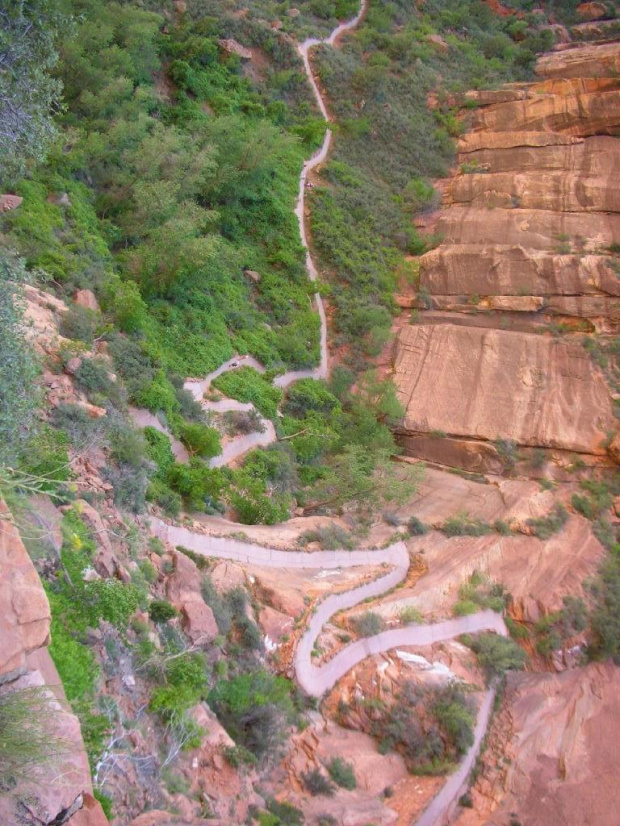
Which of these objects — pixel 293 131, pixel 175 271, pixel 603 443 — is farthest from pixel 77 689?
pixel 293 131

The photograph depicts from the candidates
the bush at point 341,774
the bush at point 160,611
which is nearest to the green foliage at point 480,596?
the bush at point 341,774

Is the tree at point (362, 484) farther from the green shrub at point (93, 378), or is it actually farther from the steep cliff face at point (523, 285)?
the green shrub at point (93, 378)

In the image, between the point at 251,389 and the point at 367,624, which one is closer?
the point at 367,624

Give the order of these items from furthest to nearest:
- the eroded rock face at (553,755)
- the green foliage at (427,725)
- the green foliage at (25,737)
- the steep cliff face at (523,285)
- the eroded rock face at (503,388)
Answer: the steep cliff face at (523,285) → the eroded rock face at (503,388) → the eroded rock face at (553,755) → the green foliage at (427,725) → the green foliage at (25,737)

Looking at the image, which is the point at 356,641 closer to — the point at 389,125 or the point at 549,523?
the point at 549,523

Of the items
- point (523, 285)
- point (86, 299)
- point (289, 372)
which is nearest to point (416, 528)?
point (289, 372)
